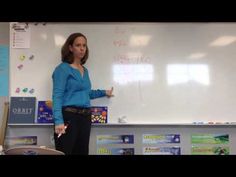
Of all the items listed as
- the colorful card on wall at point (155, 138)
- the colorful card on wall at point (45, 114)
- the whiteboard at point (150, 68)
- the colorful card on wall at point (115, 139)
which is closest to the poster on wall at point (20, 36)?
the whiteboard at point (150, 68)

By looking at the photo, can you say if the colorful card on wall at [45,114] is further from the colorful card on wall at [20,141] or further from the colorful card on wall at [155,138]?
the colorful card on wall at [155,138]

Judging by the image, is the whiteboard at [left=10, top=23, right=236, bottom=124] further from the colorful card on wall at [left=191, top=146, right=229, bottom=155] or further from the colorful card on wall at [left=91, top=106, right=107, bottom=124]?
the colorful card on wall at [left=191, top=146, right=229, bottom=155]

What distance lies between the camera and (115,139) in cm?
266

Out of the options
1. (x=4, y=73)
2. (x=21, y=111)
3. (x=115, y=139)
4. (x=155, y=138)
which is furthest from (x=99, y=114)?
(x=4, y=73)

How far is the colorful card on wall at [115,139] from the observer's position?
2.65 metres

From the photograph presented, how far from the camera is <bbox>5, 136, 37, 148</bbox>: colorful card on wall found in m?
2.61

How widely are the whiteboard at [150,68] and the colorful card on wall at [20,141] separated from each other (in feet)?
1.19

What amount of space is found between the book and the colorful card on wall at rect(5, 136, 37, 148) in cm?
15

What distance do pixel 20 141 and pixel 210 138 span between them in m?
1.68

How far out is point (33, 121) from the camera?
103 inches

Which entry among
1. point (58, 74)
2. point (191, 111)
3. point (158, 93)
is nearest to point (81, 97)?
point (58, 74)

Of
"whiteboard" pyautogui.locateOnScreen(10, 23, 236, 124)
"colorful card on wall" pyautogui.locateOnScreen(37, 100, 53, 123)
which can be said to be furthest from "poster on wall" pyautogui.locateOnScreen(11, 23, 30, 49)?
"colorful card on wall" pyautogui.locateOnScreen(37, 100, 53, 123)
